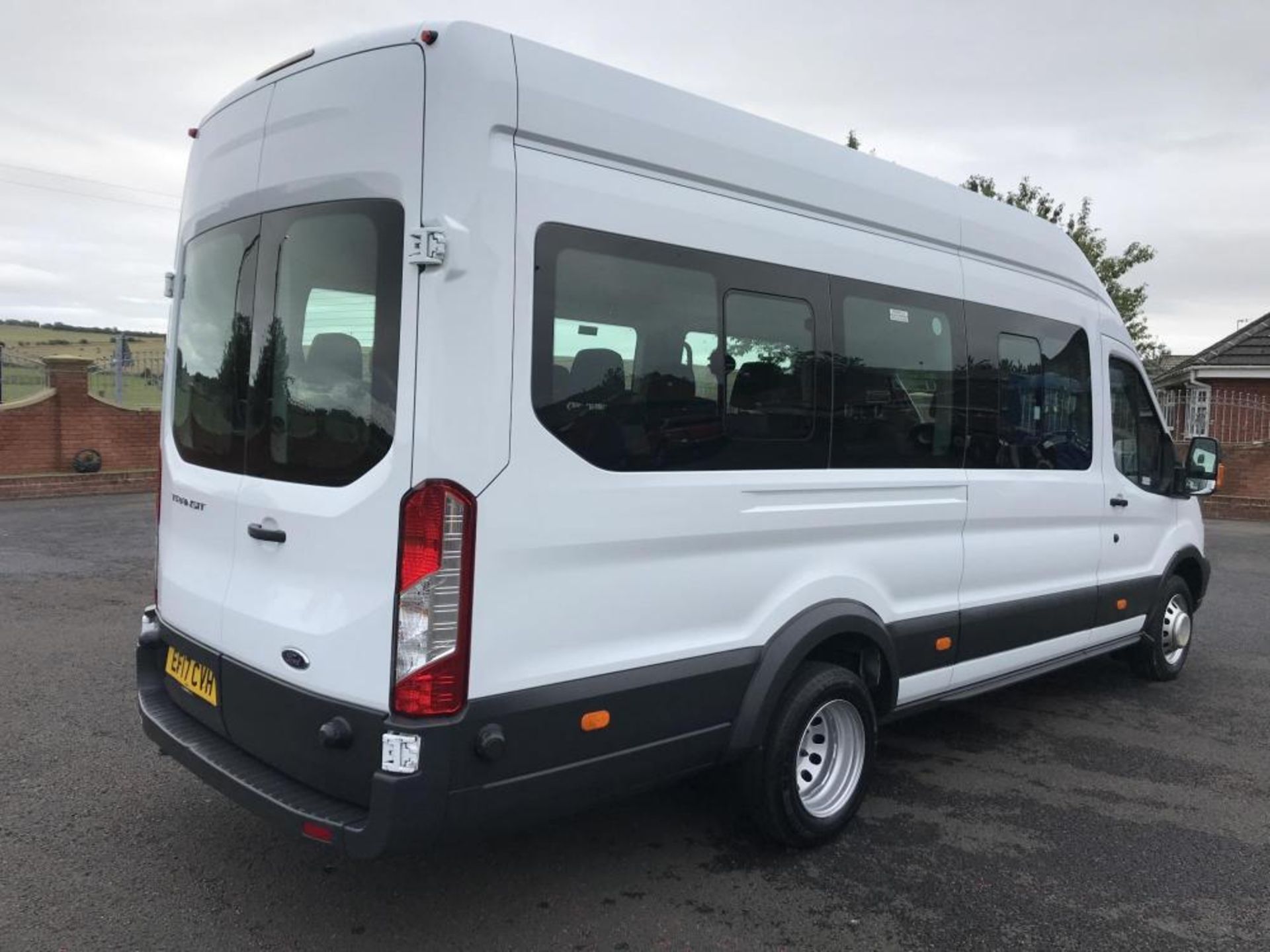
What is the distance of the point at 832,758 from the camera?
3.86 meters

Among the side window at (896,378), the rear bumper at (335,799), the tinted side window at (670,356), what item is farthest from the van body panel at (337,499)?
the side window at (896,378)

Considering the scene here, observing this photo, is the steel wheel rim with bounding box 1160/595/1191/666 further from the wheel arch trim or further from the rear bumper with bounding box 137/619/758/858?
the rear bumper with bounding box 137/619/758/858

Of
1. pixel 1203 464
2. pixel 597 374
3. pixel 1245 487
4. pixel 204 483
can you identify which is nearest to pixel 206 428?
pixel 204 483

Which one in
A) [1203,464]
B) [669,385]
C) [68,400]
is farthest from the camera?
[68,400]

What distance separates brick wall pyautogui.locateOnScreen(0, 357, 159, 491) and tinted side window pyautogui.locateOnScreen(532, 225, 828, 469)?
14.0 m

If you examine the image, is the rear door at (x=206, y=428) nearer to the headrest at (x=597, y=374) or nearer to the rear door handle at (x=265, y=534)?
the rear door handle at (x=265, y=534)

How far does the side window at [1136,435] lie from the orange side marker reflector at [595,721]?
12.4 feet

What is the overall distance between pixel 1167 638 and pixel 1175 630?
0.25 feet

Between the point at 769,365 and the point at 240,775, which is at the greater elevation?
the point at 769,365

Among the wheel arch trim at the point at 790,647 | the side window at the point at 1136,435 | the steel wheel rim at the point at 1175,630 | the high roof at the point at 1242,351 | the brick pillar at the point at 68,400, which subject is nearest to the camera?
the wheel arch trim at the point at 790,647

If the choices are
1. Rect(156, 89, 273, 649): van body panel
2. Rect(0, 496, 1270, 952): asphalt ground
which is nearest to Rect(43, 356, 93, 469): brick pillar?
Rect(0, 496, 1270, 952): asphalt ground

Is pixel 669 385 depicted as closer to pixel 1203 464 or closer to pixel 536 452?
pixel 536 452

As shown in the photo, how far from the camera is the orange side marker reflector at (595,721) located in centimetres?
290

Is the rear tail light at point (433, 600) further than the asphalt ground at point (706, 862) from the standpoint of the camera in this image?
No
